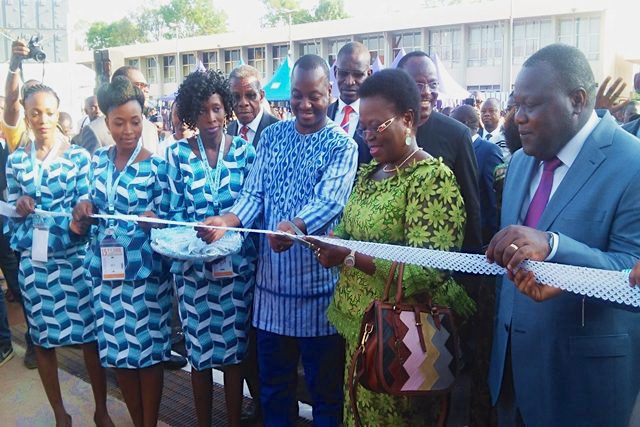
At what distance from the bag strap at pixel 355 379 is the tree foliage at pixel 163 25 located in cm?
8185

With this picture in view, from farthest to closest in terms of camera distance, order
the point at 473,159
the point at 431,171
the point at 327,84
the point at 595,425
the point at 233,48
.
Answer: the point at 233,48 → the point at 473,159 → the point at 327,84 → the point at 431,171 → the point at 595,425

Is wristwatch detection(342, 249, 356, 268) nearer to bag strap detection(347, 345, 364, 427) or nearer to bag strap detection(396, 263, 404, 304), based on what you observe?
bag strap detection(396, 263, 404, 304)

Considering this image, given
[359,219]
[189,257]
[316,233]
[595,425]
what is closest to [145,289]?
[189,257]

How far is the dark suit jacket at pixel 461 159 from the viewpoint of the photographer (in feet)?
11.3

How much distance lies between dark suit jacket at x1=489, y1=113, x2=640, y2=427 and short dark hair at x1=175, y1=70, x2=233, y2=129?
2.02 meters

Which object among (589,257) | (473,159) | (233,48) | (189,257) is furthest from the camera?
(233,48)

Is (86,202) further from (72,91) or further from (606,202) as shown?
(72,91)

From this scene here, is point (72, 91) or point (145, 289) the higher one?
point (72, 91)

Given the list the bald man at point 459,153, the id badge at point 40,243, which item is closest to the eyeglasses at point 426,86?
the bald man at point 459,153

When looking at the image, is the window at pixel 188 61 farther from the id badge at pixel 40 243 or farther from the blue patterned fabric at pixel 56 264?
the id badge at pixel 40 243

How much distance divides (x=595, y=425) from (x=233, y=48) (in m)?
45.7

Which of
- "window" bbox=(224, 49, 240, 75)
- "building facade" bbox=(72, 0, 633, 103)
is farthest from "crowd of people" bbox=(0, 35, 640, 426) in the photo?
"window" bbox=(224, 49, 240, 75)

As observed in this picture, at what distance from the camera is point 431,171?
248 centimetres

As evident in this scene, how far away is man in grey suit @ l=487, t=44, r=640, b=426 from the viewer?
196 centimetres
